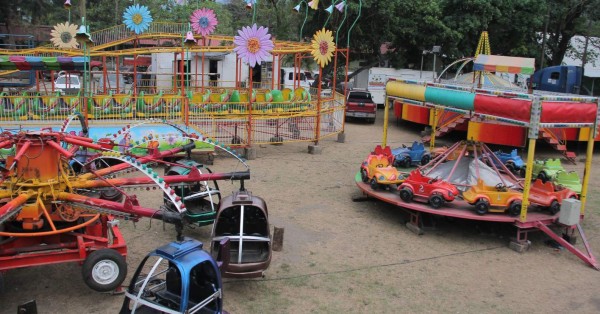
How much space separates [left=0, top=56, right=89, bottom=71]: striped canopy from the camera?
14.5 meters

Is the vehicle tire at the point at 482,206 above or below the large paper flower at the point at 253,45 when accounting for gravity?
below

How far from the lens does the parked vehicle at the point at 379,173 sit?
11508mm

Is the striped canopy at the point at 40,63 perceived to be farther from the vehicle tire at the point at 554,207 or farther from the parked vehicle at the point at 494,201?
the vehicle tire at the point at 554,207

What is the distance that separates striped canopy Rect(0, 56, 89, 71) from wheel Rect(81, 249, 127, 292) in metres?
9.29

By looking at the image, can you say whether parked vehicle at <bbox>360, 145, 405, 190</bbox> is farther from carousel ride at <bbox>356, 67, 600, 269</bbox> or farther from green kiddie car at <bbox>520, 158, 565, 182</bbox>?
green kiddie car at <bbox>520, 158, 565, 182</bbox>

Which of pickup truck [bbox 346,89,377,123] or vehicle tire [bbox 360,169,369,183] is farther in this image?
pickup truck [bbox 346,89,377,123]

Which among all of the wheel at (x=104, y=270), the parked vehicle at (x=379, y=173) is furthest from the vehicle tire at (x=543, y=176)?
the wheel at (x=104, y=270)

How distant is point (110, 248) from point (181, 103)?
30.0 feet

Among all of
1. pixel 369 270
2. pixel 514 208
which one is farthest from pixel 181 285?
pixel 514 208

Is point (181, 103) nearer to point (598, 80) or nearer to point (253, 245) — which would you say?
point (253, 245)

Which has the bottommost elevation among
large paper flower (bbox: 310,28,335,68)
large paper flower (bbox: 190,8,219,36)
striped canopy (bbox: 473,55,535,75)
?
striped canopy (bbox: 473,55,535,75)

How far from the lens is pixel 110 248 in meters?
7.48

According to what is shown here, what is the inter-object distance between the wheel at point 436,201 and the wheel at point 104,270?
5845 mm

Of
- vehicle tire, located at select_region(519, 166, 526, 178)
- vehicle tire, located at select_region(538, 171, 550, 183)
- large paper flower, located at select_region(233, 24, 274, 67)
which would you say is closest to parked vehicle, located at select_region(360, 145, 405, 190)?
vehicle tire, located at select_region(538, 171, 550, 183)
